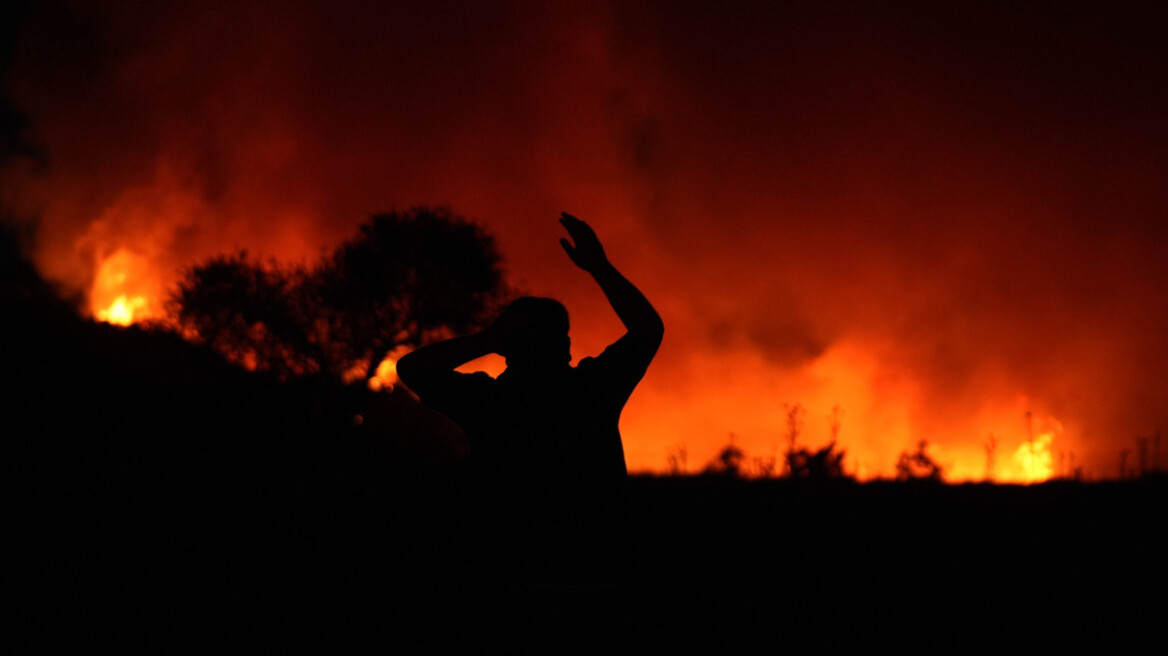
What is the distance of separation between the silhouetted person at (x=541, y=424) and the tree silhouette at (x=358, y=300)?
23.9m

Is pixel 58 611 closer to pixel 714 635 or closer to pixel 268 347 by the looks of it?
pixel 714 635

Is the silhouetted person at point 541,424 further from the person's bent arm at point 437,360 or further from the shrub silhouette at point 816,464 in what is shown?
the shrub silhouette at point 816,464

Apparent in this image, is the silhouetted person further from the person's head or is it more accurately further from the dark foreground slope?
the dark foreground slope

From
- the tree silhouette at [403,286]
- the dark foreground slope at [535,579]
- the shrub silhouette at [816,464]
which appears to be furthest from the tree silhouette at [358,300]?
the shrub silhouette at [816,464]

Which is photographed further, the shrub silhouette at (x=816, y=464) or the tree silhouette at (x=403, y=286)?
the tree silhouette at (x=403, y=286)

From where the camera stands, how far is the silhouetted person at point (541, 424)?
2658mm

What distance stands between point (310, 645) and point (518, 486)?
199 inches

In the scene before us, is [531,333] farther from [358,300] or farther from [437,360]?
[358,300]

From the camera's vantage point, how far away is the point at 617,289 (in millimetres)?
2969

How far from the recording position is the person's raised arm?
114 inches

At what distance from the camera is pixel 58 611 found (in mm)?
6992

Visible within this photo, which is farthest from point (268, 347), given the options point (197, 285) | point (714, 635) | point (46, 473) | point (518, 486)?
point (518, 486)

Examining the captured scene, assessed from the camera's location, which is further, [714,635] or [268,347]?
[268,347]

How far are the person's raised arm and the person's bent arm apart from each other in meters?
0.54
